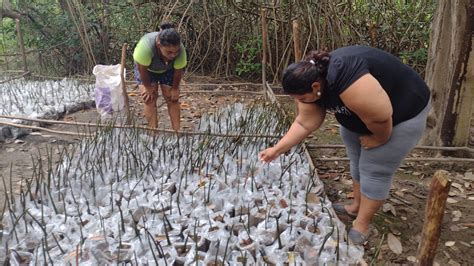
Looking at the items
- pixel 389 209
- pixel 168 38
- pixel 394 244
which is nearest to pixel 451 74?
pixel 389 209

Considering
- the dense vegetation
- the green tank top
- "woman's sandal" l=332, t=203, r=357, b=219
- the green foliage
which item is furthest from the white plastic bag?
"woman's sandal" l=332, t=203, r=357, b=219

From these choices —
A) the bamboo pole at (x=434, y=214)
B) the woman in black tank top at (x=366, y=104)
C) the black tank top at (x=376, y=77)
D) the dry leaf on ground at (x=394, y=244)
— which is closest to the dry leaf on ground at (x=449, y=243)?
the dry leaf on ground at (x=394, y=244)

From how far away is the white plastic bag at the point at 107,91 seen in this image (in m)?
4.19

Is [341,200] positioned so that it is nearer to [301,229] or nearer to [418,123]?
[301,229]

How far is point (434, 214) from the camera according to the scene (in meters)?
1.16

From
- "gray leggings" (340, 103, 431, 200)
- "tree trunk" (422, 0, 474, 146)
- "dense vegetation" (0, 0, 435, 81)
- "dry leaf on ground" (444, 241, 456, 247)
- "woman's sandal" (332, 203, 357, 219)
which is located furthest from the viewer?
"dense vegetation" (0, 0, 435, 81)

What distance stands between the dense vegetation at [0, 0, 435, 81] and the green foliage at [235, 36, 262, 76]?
0.01 meters

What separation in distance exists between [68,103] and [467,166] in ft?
12.7

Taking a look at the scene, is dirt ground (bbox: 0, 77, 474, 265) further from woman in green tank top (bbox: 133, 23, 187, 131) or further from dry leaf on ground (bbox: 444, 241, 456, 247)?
woman in green tank top (bbox: 133, 23, 187, 131)

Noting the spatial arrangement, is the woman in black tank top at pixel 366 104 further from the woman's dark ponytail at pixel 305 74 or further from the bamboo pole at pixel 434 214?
the bamboo pole at pixel 434 214

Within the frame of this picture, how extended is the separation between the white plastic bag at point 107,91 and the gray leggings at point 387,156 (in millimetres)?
2756

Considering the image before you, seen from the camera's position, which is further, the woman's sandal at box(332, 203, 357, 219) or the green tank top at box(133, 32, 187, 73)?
the green tank top at box(133, 32, 187, 73)

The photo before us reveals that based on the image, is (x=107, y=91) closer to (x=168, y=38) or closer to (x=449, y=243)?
(x=168, y=38)

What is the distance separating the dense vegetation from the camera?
5.77 metres
